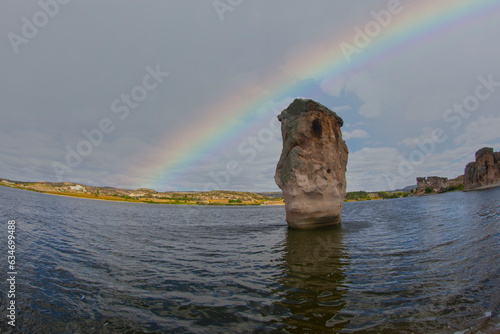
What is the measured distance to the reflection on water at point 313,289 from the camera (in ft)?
18.3

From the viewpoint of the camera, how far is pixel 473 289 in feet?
22.4

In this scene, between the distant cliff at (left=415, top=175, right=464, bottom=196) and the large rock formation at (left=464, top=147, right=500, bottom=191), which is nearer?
the large rock formation at (left=464, top=147, right=500, bottom=191)

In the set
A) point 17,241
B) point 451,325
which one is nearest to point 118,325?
point 451,325

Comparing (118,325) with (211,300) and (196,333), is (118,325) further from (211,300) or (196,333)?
(211,300)

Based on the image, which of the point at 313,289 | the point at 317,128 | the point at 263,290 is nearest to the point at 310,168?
the point at 317,128

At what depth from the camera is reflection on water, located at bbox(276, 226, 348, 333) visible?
5577 millimetres

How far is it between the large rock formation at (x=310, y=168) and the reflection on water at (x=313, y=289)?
432 inches

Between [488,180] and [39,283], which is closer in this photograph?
[39,283]

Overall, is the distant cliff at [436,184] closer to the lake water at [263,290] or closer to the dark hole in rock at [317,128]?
the dark hole in rock at [317,128]

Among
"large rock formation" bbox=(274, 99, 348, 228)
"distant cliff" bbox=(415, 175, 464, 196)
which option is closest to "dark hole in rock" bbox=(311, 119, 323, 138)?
"large rock formation" bbox=(274, 99, 348, 228)

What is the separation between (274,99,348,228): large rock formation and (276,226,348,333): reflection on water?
10974mm

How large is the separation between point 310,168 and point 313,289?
1833 centimetres

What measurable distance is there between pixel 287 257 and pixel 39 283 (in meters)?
11.1

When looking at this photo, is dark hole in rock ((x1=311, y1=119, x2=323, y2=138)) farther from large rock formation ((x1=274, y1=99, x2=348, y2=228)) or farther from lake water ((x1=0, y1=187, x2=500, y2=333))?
lake water ((x1=0, y1=187, x2=500, y2=333))
